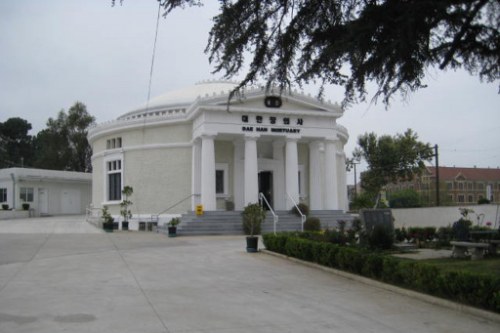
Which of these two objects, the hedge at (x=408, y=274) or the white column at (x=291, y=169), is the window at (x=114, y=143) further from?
the hedge at (x=408, y=274)

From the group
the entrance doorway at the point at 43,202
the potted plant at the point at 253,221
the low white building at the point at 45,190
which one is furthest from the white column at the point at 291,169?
the entrance doorway at the point at 43,202

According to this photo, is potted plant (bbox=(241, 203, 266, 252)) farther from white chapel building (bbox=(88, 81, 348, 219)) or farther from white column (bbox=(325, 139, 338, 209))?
white column (bbox=(325, 139, 338, 209))

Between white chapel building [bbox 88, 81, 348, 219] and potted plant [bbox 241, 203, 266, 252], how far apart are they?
211 cm

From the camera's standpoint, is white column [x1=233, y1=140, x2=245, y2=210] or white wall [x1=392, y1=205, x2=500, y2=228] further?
white column [x1=233, y1=140, x2=245, y2=210]

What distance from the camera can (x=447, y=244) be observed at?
16766 mm

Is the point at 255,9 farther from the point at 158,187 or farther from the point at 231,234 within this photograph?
the point at 158,187

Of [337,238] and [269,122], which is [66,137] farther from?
[337,238]

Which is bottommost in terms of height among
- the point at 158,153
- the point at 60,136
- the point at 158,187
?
the point at 158,187

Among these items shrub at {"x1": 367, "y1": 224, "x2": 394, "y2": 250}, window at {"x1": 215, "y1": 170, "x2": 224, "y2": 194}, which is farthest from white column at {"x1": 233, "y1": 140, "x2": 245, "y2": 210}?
shrub at {"x1": 367, "y1": 224, "x2": 394, "y2": 250}

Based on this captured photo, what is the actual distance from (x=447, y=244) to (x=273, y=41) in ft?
34.9

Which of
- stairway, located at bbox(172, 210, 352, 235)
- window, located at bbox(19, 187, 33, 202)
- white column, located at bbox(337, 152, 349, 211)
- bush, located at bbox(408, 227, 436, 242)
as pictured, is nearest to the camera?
bush, located at bbox(408, 227, 436, 242)

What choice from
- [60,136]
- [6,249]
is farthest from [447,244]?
[60,136]

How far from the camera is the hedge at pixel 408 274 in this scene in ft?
25.8

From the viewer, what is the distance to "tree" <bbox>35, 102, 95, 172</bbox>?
64.8 m
